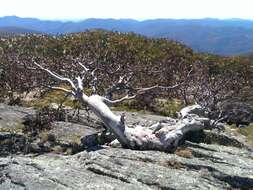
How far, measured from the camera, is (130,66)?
110 feet

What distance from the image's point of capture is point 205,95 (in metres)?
31.5

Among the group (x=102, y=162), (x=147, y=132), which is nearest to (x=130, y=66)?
(x=147, y=132)

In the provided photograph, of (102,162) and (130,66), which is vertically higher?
(130,66)

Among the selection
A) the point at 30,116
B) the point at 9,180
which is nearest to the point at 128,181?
the point at 9,180

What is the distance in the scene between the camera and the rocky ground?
1659 cm

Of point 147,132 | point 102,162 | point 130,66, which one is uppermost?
point 130,66

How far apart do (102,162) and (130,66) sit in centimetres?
1597

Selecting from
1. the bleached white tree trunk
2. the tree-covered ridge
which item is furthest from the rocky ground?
the tree-covered ridge

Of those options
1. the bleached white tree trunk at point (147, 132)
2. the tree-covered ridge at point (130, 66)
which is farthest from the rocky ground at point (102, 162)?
the tree-covered ridge at point (130, 66)

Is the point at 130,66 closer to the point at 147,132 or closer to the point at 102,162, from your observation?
the point at 147,132

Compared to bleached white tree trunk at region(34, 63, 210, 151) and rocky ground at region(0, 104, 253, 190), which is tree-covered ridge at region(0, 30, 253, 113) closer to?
bleached white tree trunk at region(34, 63, 210, 151)

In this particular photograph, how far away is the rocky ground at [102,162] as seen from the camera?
653 inches

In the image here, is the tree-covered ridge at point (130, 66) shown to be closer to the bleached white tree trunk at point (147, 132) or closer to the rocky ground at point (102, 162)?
the bleached white tree trunk at point (147, 132)

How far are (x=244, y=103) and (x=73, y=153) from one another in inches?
658
